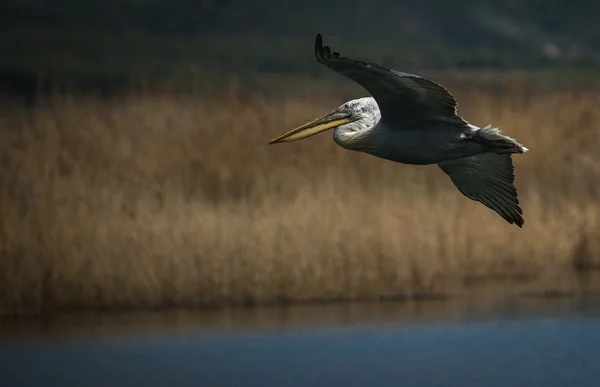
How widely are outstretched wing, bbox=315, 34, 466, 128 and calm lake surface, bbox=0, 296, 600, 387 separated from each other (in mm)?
5192

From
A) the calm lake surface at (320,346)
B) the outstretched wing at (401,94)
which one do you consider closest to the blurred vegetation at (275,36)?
the calm lake surface at (320,346)

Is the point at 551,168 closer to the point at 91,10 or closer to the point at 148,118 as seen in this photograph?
the point at 148,118

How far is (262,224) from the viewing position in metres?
13.6

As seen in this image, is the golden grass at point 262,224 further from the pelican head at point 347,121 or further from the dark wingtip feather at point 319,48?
the dark wingtip feather at point 319,48

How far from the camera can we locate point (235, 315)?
13.7m

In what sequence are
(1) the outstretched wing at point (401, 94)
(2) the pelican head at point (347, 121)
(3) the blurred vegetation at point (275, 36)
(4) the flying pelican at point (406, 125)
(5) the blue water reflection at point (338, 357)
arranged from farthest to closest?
(3) the blurred vegetation at point (275, 36), (5) the blue water reflection at point (338, 357), (2) the pelican head at point (347, 121), (4) the flying pelican at point (406, 125), (1) the outstretched wing at point (401, 94)

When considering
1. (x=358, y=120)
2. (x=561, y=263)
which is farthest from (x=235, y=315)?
(x=358, y=120)

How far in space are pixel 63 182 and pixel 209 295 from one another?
207 centimetres

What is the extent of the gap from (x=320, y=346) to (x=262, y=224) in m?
1.31

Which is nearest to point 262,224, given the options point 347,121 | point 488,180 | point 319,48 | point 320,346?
point 320,346

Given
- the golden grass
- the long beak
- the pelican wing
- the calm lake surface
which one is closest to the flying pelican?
the long beak

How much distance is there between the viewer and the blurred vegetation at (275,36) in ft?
132

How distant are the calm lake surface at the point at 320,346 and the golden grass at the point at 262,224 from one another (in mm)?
341

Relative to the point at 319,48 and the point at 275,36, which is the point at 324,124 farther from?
the point at 275,36
